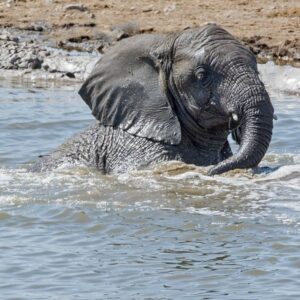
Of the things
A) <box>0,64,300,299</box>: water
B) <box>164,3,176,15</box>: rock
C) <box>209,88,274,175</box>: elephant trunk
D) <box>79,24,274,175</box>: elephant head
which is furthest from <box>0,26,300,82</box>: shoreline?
<box>209,88,274,175</box>: elephant trunk

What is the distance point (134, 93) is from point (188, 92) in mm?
663

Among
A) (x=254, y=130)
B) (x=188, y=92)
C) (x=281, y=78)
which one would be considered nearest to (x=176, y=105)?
(x=188, y=92)

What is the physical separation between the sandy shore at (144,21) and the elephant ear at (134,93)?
11.1 m

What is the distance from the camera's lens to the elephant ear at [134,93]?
11.6 m

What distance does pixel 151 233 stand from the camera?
32.3 ft

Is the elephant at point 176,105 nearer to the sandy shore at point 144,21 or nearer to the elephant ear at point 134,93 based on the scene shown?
the elephant ear at point 134,93

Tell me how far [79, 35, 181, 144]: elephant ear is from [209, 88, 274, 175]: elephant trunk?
84 cm

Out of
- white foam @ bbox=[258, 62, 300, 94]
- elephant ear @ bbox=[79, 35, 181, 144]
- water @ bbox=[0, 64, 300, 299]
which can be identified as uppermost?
elephant ear @ bbox=[79, 35, 181, 144]

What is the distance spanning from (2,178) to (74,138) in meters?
0.82

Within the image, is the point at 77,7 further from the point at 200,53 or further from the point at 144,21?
the point at 200,53

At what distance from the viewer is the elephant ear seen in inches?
457

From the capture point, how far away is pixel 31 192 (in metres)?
11.4

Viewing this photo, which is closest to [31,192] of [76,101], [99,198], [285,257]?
[99,198]

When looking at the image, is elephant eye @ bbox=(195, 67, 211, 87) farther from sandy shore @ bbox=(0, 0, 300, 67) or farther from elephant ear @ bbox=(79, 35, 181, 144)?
sandy shore @ bbox=(0, 0, 300, 67)
